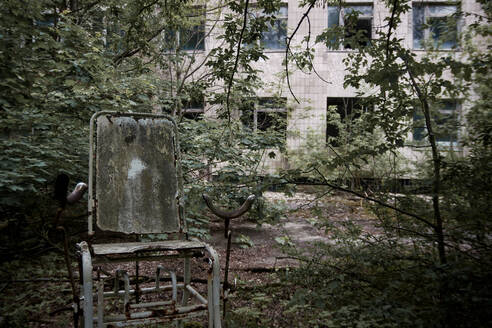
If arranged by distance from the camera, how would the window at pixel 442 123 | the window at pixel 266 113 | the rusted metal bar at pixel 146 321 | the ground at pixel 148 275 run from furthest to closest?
1. the window at pixel 266 113
2. the ground at pixel 148 275
3. the window at pixel 442 123
4. the rusted metal bar at pixel 146 321

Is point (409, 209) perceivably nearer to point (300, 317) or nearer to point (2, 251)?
point (300, 317)

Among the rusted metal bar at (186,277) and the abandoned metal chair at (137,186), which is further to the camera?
the rusted metal bar at (186,277)

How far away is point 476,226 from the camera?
2.31 m

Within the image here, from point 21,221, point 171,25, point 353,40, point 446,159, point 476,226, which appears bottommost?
point 21,221

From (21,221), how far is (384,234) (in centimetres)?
402

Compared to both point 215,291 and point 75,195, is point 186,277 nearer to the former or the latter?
point 215,291

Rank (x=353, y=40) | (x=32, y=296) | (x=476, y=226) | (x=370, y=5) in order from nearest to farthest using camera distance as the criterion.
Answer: (x=476, y=226) → (x=353, y=40) → (x=32, y=296) → (x=370, y=5)

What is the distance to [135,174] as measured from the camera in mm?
2688

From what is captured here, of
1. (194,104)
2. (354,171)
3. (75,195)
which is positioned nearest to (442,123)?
(354,171)

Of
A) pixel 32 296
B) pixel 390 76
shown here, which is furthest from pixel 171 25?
pixel 32 296

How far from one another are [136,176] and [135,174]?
0.02 m

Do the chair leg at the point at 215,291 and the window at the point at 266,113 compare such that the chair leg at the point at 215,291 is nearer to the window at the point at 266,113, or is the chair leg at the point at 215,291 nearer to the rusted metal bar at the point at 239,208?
the rusted metal bar at the point at 239,208

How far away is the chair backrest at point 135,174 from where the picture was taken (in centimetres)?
254

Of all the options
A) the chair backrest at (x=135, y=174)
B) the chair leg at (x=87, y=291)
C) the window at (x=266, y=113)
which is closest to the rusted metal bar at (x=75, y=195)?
the chair leg at (x=87, y=291)
